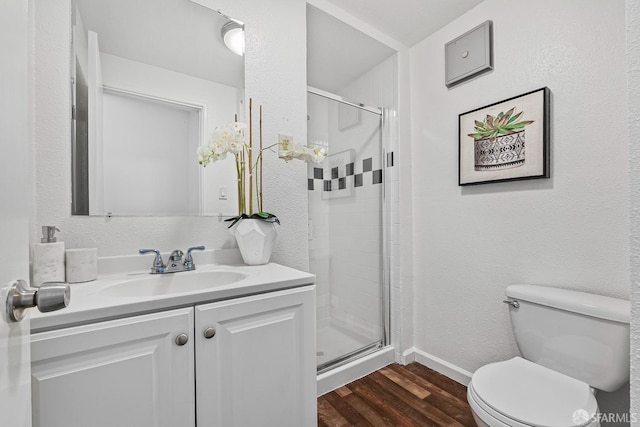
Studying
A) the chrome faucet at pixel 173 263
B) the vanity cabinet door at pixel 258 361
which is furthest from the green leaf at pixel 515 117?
the chrome faucet at pixel 173 263

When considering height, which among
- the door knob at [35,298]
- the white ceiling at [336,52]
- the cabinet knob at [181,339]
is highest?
the white ceiling at [336,52]

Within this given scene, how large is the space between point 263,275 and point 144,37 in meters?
1.15

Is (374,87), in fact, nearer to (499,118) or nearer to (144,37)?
(499,118)

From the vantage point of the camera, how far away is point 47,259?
0.96m

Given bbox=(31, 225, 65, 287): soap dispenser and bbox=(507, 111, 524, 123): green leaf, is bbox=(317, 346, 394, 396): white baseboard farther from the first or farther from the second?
bbox=(507, 111, 524, 123): green leaf

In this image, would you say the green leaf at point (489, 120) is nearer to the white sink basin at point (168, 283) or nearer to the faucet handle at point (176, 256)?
the white sink basin at point (168, 283)

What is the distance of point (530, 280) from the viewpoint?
152 centimetres

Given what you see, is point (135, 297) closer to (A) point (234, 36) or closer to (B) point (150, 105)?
(B) point (150, 105)

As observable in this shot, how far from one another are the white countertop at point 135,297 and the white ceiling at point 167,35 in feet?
3.04

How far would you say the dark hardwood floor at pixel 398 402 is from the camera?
1.49 metres

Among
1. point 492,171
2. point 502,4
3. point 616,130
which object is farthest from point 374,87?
point 616,130

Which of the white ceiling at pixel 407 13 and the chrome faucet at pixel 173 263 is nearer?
the chrome faucet at pixel 173 263

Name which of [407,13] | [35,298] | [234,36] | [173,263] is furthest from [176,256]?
[407,13]

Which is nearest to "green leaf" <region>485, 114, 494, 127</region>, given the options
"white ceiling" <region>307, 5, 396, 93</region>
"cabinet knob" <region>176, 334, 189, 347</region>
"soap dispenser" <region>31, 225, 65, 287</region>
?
"white ceiling" <region>307, 5, 396, 93</region>
